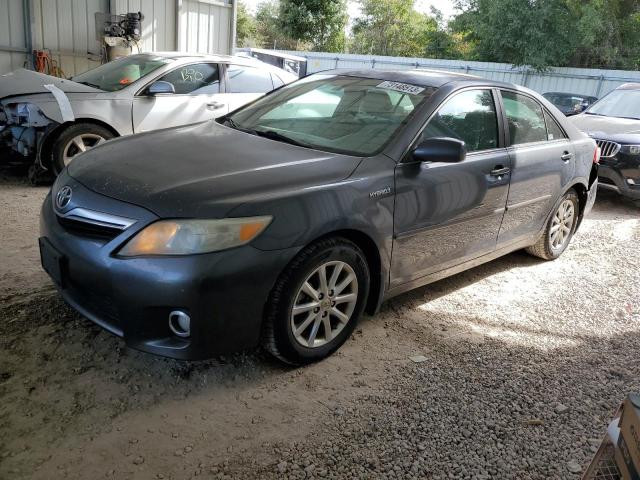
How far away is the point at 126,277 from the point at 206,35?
10.1 m

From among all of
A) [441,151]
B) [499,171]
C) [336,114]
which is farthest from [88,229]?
[499,171]

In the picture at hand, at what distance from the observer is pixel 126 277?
2498mm

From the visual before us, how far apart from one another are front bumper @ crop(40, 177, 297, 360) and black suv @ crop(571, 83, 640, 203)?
6.20 meters

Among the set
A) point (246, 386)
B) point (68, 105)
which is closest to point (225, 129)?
point (246, 386)

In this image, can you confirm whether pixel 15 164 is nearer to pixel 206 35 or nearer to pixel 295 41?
pixel 206 35

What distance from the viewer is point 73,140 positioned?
605 cm

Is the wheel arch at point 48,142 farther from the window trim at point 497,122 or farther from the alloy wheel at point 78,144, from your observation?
the window trim at point 497,122

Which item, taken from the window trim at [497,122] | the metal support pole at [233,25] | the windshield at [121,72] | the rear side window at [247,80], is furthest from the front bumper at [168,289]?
the metal support pole at [233,25]

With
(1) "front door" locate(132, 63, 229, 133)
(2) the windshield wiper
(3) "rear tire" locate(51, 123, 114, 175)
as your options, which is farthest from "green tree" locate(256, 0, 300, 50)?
(2) the windshield wiper

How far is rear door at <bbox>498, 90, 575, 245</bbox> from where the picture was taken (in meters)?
4.11

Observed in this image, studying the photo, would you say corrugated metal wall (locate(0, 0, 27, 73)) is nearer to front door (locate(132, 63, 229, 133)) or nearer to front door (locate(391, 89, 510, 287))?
front door (locate(132, 63, 229, 133))

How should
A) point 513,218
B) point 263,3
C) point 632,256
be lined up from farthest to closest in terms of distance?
point 263,3, point 632,256, point 513,218

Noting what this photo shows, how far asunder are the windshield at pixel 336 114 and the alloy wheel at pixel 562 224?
2028 mm

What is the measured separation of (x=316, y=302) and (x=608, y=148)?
6.08 meters
